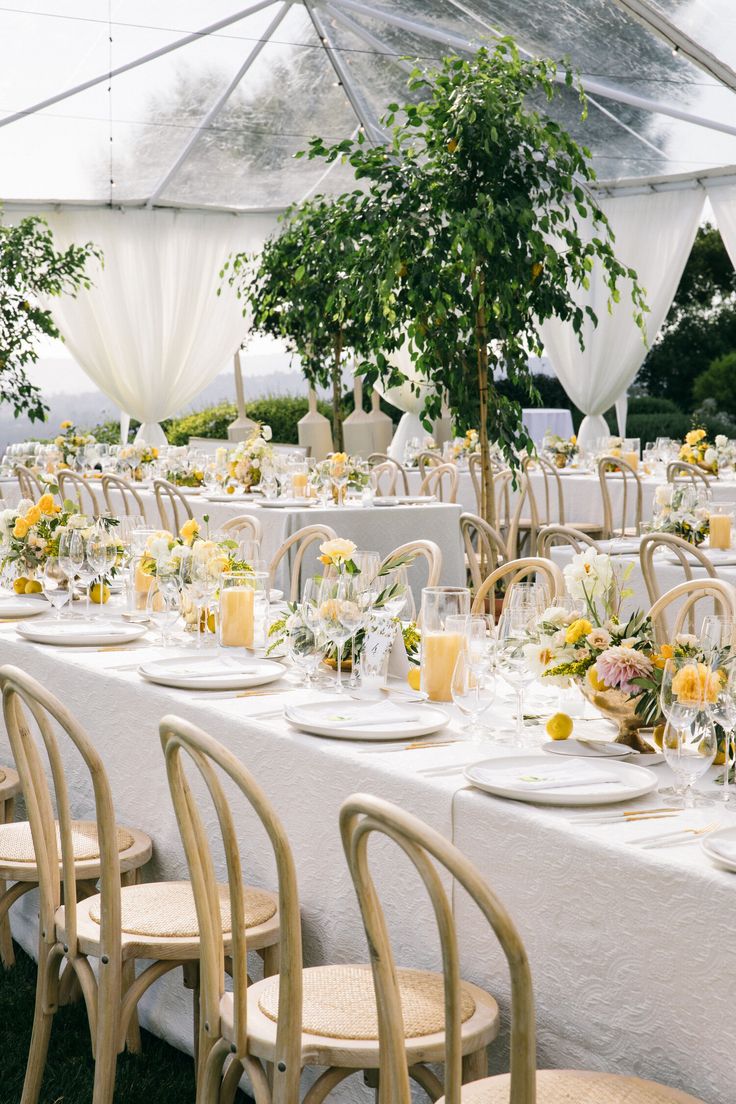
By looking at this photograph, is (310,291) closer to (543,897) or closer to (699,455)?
(699,455)

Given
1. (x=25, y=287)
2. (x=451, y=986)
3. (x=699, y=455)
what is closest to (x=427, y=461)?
(x=699, y=455)

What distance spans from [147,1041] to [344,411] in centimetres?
1206

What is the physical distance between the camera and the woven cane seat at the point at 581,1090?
1722 millimetres

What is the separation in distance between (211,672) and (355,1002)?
1067mm

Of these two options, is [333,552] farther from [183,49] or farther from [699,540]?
[183,49]

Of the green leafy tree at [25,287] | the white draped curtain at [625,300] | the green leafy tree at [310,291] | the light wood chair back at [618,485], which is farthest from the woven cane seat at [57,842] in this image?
the white draped curtain at [625,300]

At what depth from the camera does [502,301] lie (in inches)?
210

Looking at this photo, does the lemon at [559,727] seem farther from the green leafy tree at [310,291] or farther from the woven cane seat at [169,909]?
the green leafy tree at [310,291]

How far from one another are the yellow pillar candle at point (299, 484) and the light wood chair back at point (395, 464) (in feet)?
4.04

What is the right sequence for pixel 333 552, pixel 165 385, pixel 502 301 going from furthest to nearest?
A: pixel 165 385
pixel 502 301
pixel 333 552

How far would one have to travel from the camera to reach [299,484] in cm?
747

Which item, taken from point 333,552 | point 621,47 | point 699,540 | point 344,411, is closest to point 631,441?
point 621,47

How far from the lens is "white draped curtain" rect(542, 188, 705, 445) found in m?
12.2

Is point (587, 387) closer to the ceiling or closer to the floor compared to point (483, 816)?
closer to the ceiling
